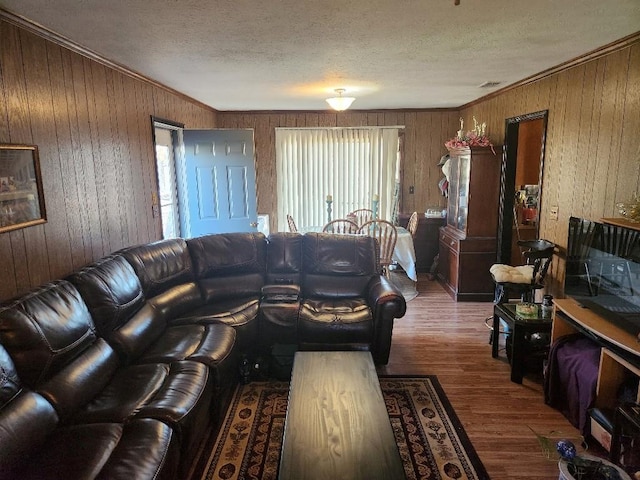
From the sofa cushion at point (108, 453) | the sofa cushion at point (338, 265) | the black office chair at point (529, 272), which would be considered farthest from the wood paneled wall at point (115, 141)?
the sofa cushion at point (338, 265)

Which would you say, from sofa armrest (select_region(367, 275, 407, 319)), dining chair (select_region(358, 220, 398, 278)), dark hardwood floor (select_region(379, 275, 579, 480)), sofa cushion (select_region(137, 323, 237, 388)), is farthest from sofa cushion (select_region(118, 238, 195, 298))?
dining chair (select_region(358, 220, 398, 278))

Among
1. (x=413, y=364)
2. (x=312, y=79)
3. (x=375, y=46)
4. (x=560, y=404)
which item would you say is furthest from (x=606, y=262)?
(x=312, y=79)

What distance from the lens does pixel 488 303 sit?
4.75 meters

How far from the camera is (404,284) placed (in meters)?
5.52

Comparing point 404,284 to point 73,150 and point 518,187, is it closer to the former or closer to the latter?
point 518,187

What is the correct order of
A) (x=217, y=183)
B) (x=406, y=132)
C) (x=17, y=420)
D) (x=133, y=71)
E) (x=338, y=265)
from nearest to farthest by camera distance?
(x=17, y=420)
(x=133, y=71)
(x=338, y=265)
(x=217, y=183)
(x=406, y=132)

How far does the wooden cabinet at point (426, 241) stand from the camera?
5875 mm

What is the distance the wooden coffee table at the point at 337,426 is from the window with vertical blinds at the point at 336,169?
4.10m

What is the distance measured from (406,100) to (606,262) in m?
3.42

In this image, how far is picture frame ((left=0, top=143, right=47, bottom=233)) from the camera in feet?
6.79

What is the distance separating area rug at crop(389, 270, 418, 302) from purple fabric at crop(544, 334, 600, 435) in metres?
2.26

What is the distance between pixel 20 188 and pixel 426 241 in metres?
4.90

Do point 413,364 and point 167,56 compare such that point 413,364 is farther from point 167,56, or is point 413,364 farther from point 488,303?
point 167,56

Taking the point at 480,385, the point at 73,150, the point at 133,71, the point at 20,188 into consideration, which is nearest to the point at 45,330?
the point at 20,188
